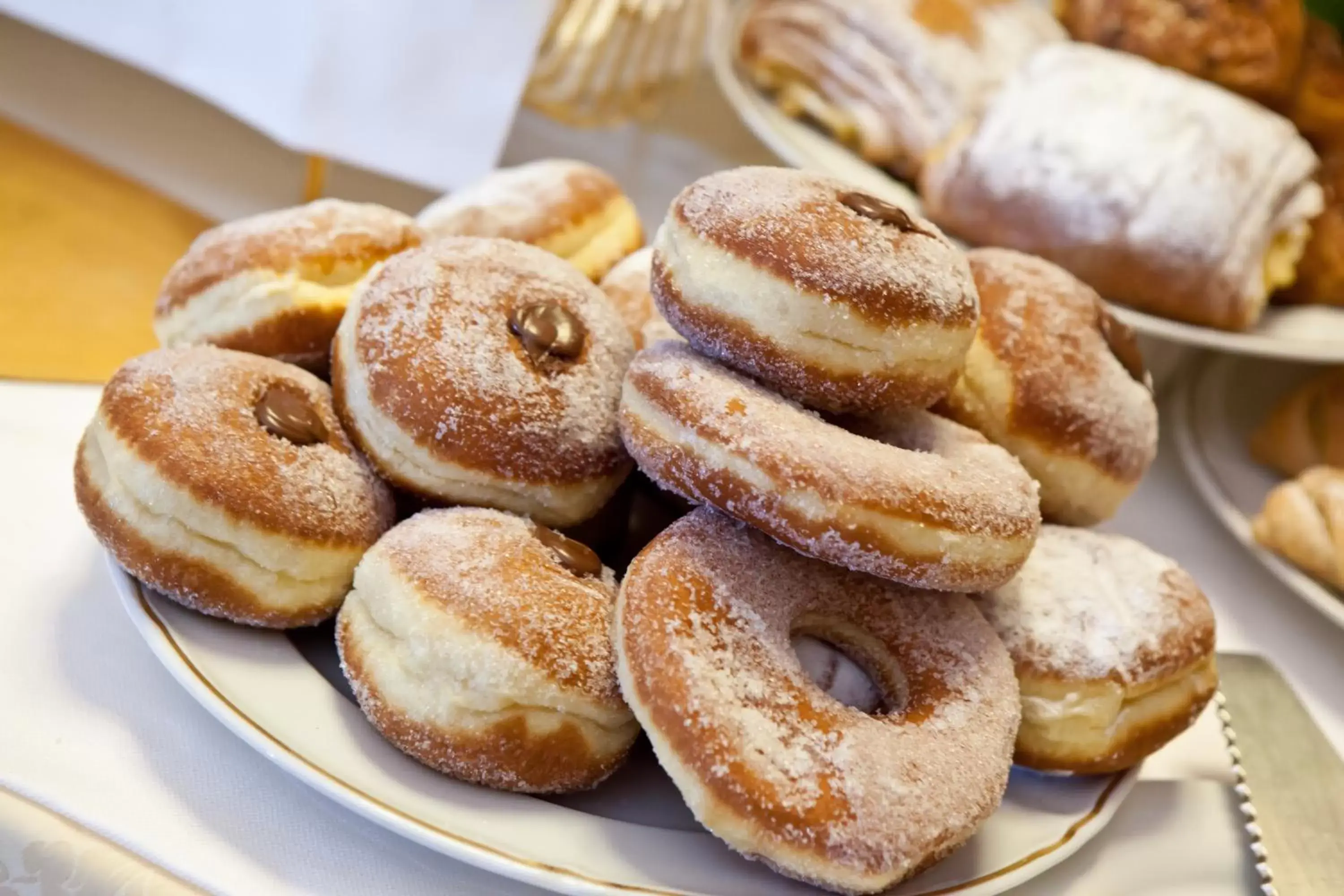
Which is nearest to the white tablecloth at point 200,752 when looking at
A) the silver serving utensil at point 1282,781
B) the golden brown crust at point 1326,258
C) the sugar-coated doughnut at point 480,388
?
the silver serving utensil at point 1282,781

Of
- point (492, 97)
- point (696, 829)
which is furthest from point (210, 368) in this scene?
point (492, 97)

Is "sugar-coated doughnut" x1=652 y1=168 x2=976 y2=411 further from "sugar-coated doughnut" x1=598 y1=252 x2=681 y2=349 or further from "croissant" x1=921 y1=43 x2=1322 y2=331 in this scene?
"croissant" x1=921 y1=43 x2=1322 y2=331

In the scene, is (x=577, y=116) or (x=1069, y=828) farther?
(x=577, y=116)

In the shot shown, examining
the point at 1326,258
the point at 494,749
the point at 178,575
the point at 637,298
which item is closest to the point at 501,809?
the point at 494,749

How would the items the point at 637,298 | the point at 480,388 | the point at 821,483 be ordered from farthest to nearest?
the point at 637,298 → the point at 480,388 → the point at 821,483

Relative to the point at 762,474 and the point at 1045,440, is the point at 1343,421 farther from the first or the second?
the point at 762,474

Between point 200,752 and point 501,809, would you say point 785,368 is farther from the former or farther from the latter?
point 200,752

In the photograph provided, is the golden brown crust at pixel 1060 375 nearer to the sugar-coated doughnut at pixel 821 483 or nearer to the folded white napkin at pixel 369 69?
the sugar-coated doughnut at pixel 821 483

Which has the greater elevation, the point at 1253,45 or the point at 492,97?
the point at 1253,45
